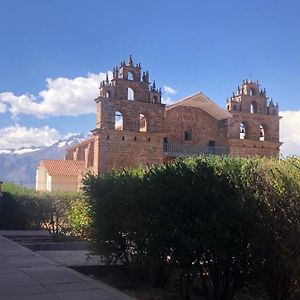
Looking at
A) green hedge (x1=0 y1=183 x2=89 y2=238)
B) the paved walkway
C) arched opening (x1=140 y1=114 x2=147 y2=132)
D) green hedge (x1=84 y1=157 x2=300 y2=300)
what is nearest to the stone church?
arched opening (x1=140 y1=114 x2=147 y2=132)

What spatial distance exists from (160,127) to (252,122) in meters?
9.66

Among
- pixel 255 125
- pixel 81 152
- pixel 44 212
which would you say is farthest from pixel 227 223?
pixel 81 152

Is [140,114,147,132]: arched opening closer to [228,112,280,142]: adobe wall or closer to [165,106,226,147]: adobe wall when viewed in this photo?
[165,106,226,147]: adobe wall

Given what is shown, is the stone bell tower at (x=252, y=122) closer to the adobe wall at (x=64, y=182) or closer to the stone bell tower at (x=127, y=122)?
the stone bell tower at (x=127, y=122)

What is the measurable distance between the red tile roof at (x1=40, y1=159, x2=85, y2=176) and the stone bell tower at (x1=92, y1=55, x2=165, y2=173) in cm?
1323

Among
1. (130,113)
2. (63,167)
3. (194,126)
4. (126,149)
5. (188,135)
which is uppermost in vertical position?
(130,113)

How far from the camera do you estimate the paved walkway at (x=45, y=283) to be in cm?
799

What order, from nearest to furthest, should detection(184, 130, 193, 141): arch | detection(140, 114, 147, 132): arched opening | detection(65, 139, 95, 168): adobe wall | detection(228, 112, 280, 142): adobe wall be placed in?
detection(140, 114, 147, 132): arched opening, detection(184, 130, 193, 141): arch, detection(65, 139, 95, 168): adobe wall, detection(228, 112, 280, 142): adobe wall

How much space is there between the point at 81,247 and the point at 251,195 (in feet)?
33.1

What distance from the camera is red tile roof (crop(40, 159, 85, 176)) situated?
5285cm

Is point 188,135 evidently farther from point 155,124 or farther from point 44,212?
point 44,212

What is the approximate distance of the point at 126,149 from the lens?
40.1 meters

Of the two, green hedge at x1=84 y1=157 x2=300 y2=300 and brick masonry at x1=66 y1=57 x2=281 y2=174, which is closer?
green hedge at x1=84 y1=157 x2=300 y2=300

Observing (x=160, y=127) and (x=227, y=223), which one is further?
(x=160, y=127)
